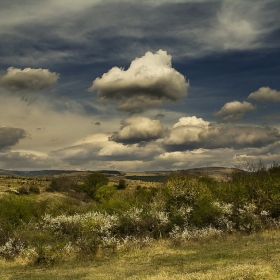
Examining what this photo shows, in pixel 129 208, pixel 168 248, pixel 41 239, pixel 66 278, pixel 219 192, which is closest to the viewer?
pixel 66 278

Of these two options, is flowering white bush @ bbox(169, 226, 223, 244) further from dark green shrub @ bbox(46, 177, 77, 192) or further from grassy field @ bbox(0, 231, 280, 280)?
dark green shrub @ bbox(46, 177, 77, 192)

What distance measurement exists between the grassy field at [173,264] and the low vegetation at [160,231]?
3.9 inches

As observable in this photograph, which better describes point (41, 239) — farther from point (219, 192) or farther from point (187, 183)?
point (219, 192)

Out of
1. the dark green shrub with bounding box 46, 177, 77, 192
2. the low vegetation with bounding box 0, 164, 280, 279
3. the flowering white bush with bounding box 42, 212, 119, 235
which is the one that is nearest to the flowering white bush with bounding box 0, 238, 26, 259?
the low vegetation with bounding box 0, 164, 280, 279

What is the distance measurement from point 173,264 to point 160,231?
678 inches

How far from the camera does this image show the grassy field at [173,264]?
67.7ft

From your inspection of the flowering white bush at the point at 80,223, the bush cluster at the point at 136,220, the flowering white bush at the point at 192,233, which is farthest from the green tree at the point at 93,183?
the flowering white bush at the point at 80,223

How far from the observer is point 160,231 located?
147 feet

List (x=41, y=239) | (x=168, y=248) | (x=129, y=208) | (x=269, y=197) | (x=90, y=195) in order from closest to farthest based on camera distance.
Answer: (x=41, y=239), (x=168, y=248), (x=129, y=208), (x=269, y=197), (x=90, y=195)

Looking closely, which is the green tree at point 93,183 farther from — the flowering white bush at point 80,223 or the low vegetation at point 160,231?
the flowering white bush at point 80,223

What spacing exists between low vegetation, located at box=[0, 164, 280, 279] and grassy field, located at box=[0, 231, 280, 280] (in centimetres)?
10

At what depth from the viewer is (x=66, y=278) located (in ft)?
83.3

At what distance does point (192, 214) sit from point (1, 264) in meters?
25.7

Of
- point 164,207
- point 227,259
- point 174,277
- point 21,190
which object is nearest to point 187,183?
point 164,207
